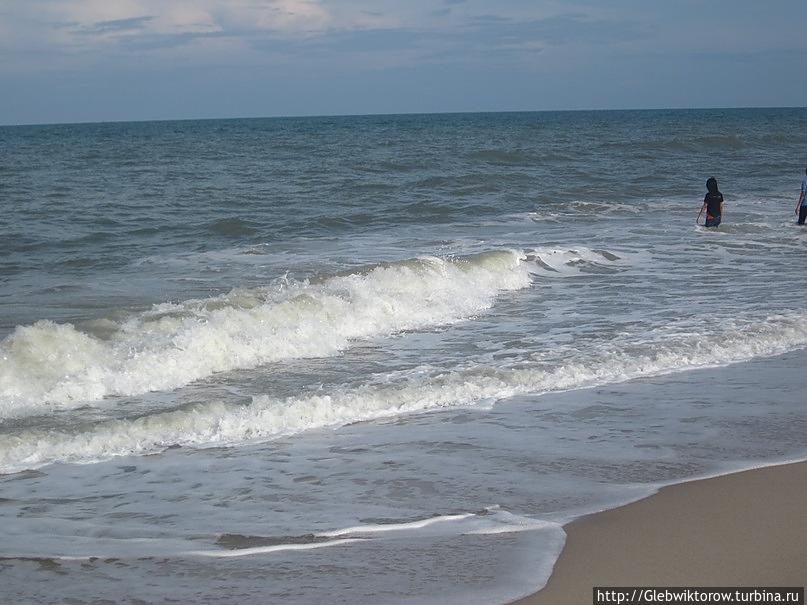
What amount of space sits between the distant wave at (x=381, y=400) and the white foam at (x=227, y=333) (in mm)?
1152

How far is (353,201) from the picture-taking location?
76.4 ft

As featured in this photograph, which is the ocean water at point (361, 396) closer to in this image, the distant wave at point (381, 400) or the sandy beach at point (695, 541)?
the distant wave at point (381, 400)

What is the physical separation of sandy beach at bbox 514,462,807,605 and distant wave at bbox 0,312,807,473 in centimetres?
248

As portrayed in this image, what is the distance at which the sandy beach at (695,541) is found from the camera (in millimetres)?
3852

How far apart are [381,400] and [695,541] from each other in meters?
3.26

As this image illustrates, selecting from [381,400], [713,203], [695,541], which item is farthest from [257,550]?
[713,203]

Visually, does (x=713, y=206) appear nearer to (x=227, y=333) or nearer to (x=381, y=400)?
(x=227, y=333)

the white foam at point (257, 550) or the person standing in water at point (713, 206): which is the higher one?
the person standing in water at point (713, 206)

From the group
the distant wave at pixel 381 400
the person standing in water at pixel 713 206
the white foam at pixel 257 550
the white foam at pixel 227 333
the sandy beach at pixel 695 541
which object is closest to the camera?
the sandy beach at pixel 695 541

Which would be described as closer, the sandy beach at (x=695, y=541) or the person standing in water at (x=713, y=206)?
the sandy beach at (x=695, y=541)

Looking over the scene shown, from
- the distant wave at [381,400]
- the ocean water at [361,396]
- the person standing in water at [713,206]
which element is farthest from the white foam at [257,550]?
the person standing in water at [713,206]

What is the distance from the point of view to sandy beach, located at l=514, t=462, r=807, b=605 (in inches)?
152

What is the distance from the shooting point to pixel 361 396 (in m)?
7.21

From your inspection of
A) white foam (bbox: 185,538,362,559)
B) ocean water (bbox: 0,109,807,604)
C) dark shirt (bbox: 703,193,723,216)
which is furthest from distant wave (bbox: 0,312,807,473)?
dark shirt (bbox: 703,193,723,216)
